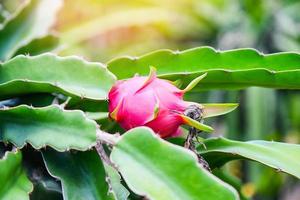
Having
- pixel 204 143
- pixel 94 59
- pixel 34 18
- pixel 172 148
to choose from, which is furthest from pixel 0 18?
pixel 94 59

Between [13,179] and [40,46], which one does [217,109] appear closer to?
[13,179]

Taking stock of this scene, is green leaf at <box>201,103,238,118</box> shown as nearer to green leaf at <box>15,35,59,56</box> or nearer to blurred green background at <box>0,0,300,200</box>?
green leaf at <box>15,35,59,56</box>

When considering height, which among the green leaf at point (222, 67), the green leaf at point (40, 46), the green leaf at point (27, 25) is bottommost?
the green leaf at point (222, 67)

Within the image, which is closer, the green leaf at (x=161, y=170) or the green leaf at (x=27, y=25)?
the green leaf at (x=161, y=170)

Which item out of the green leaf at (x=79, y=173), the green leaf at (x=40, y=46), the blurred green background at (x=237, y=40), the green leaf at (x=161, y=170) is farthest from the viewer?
the blurred green background at (x=237, y=40)

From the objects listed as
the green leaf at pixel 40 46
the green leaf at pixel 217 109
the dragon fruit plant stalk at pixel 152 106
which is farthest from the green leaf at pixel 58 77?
the green leaf at pixel 40 46

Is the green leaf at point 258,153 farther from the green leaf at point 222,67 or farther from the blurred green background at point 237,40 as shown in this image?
Result: the blurred green background at point 237,40
